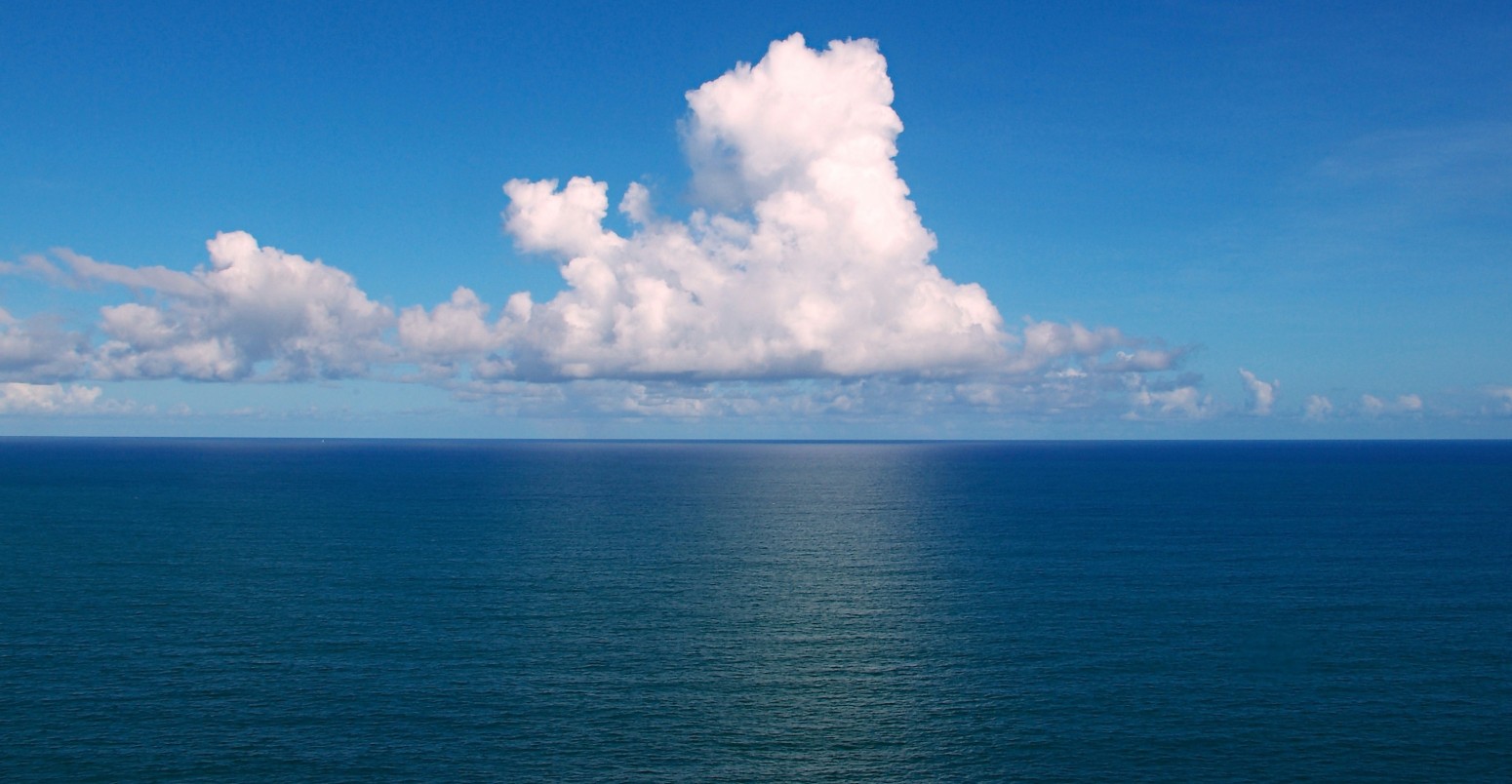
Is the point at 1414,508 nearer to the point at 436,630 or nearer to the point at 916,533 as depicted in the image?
the point at 916,533

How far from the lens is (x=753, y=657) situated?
242 ft

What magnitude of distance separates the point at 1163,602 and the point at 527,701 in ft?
199

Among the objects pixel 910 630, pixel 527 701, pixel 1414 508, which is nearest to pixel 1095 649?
pixel 910 630

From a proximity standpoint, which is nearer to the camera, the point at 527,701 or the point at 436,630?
the point at 527,701

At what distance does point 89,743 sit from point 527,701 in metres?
25.5

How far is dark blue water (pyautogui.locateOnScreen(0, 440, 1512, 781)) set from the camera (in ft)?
184

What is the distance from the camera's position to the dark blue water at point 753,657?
184ft

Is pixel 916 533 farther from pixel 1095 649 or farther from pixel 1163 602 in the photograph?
pixel 1095 649

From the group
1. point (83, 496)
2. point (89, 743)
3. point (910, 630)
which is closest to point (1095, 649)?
point (910, 630)

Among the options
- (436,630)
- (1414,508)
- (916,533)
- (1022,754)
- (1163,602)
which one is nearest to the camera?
(1022,754)

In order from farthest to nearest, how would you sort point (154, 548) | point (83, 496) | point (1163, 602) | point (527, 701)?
point (83, 496) → point (154, 548) → point (1163, 602) → point (527, 701)

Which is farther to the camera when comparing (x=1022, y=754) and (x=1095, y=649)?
(x=1095, y=649)

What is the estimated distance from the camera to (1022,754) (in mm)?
56406

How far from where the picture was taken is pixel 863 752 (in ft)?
186
